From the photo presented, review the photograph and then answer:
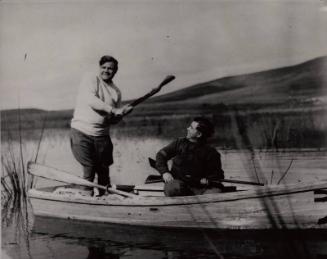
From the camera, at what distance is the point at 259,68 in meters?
2.53

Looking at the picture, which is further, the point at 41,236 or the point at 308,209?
the point at 41,236

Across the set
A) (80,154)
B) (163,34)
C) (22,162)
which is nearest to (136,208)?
(80,154)

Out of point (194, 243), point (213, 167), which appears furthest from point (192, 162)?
point (194, 243)

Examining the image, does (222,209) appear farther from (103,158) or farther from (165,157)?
(103,158)

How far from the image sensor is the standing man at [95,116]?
101 inches

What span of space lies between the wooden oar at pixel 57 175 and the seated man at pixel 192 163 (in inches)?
11.1

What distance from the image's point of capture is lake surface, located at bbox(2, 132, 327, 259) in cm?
227

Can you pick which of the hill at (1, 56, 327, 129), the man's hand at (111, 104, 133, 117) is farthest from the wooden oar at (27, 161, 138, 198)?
the man's hand at (111, 104, 133, 117)

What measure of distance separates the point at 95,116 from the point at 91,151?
0.67ft

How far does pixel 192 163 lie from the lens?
2400mm

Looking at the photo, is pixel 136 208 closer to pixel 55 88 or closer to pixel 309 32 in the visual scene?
pixel 55 88

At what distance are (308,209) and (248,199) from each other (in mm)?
303

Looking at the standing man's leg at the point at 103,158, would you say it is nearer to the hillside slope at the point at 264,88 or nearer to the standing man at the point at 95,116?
the standing man at the point at 95,116

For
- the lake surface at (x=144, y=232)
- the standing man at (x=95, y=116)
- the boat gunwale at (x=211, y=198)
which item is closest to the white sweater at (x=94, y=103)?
the standing man at (x=95, y=116)
